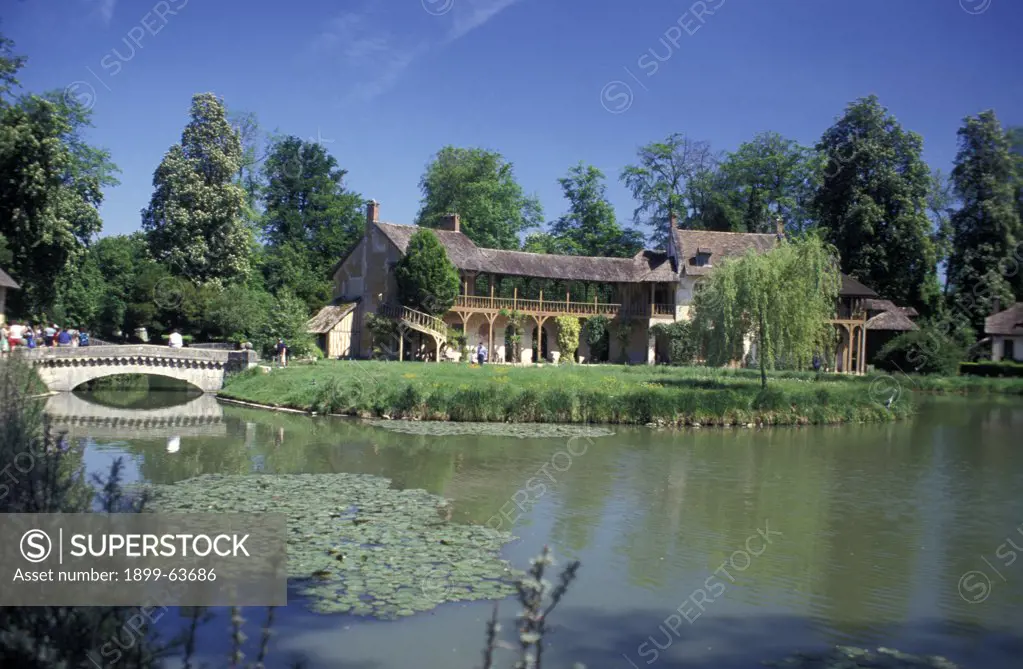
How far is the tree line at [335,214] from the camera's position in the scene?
31453mm

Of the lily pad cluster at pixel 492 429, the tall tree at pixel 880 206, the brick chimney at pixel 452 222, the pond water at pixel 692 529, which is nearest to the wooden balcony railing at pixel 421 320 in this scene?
the brick chimney at pixel 452 222

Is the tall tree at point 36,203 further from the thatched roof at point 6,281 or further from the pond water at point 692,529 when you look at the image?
the pond water at point 692,529

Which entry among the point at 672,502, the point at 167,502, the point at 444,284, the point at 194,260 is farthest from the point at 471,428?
the point at 194,260

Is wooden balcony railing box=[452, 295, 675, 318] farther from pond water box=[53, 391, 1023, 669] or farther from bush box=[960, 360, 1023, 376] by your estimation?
pond water box=[53, 391, 1023, 669]

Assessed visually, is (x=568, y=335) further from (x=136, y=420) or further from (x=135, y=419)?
(x=136, y=420)

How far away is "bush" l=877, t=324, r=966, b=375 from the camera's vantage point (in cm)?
4138

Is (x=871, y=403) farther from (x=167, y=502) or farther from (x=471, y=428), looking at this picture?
(x=167, y=502)

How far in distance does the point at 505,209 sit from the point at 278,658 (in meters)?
52.8

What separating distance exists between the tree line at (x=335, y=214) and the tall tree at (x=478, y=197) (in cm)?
14

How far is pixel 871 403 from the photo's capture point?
25828 mm

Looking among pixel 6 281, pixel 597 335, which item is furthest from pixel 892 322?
pixel 6 281

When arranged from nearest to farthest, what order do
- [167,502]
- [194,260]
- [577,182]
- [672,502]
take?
[167,502] < [672,502] < [194,260] < [577,182]

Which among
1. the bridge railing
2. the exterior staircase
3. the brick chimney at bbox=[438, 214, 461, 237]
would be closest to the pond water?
the bridge railing

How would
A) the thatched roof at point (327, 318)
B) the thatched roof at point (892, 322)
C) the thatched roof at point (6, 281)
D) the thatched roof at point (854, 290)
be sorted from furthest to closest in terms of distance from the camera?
the thatched roof at point (892, 322) → the thatched roof at point (854, 290) → the thatched roof at point (327, 318) → the thatched roof at point (6, 281)
